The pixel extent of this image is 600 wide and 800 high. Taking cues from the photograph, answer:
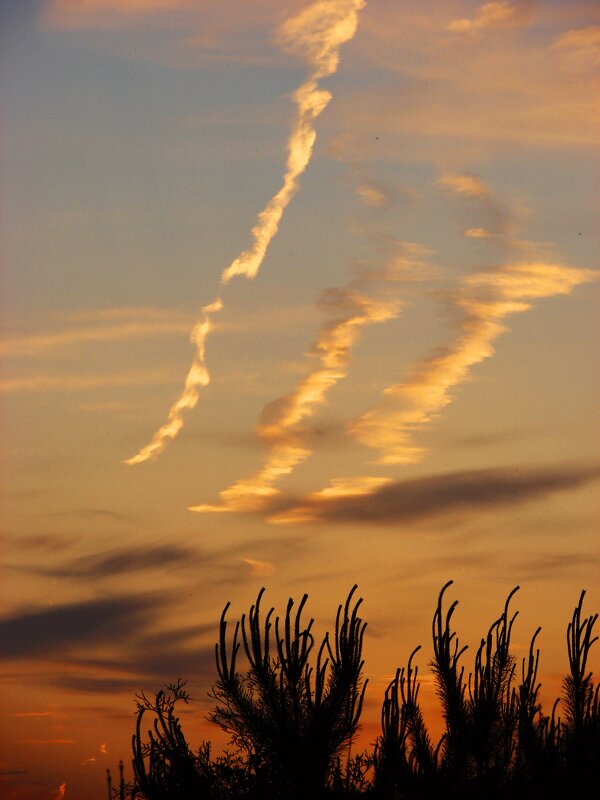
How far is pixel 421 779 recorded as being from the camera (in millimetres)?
23406

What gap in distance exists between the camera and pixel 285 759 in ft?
73.8

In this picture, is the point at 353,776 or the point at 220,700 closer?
the point at 220,700

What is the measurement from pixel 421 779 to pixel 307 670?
3.63m

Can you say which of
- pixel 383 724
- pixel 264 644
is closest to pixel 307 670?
pixel 264 644

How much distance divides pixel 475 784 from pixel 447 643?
3056 millimetres

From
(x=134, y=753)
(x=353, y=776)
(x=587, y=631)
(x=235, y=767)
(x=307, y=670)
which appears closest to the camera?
(x=587, y=631)

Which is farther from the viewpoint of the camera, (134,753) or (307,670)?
(134,753)

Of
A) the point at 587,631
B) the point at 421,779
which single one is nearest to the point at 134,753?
the point at 421,779

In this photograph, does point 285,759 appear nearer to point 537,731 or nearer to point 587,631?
point 537,731

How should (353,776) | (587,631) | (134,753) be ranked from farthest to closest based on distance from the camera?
(353,776)
(134,753)
(587,631)

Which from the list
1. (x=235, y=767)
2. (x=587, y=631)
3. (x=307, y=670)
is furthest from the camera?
(x=235, y=767)

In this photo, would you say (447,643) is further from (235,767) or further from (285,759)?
(235,767)

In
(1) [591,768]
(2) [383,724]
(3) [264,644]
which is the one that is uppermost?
(3) [264,644]

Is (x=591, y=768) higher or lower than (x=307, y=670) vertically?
lower
